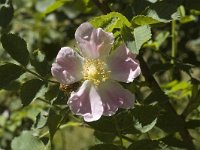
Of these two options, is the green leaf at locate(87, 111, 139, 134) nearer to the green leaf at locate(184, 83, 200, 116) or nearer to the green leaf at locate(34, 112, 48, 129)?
the green leaf at locate(34, 112, 48, 129)

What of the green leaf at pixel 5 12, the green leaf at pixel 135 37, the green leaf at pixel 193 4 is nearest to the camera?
the green leaf at pixel 135 37

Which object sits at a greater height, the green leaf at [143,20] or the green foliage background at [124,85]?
the green leaf at [143,20]

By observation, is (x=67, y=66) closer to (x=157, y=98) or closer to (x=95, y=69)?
(x=95, y=69)

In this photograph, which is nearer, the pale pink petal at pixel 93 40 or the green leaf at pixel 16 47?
the pale pink petal at pixel 93 40

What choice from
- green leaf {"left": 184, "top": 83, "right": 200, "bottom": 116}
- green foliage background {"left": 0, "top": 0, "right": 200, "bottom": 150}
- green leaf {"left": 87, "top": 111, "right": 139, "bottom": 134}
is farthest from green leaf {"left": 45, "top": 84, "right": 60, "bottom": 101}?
green leaf {"left": 184, "top": 83, "right": 200, "bottom": 116}

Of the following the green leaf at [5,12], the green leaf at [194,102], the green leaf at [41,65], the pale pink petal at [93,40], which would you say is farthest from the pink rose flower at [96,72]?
the green leaf at [194,102]

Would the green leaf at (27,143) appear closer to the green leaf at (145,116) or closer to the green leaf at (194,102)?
the green leaf at (145,116)
